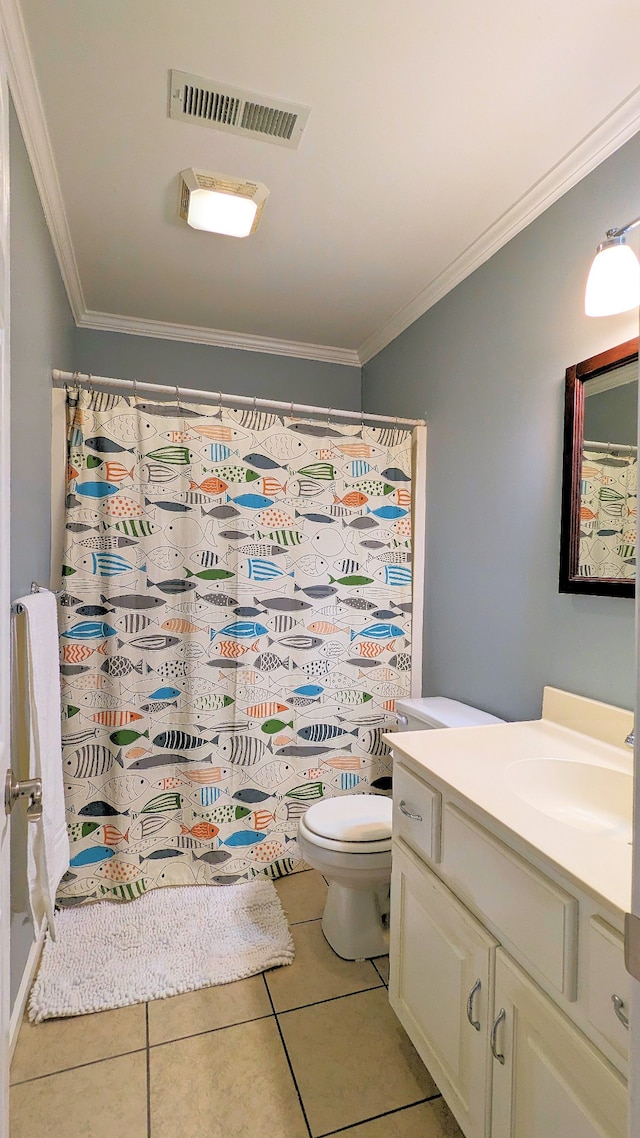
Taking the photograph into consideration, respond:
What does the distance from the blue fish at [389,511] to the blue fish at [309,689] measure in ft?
2.52

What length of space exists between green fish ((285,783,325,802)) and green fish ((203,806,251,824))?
19 centimetres

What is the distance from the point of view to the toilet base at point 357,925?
1815mm

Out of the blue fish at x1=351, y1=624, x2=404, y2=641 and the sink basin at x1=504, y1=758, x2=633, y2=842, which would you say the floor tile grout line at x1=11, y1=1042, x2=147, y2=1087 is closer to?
the sink basin at x1=504, y1=758, x2=633, y2=842

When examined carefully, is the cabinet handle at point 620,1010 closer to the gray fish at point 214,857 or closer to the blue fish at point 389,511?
the gray fish at point 214,857

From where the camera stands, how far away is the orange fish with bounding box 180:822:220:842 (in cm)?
217

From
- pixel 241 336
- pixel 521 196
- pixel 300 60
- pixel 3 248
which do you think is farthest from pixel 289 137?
pixel 241 336

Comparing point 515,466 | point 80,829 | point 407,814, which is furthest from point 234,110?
point 80,829

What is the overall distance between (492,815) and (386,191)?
6.05 ft

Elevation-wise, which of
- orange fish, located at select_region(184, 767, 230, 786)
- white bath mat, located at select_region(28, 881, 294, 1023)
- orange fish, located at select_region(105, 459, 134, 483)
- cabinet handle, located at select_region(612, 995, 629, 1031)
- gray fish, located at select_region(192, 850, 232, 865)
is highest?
orange fish, located at select_region(105, 459, 134, 483)

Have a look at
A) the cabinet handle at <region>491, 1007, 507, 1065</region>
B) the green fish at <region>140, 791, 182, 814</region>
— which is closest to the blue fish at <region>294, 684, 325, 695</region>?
the green fish at <region>140, 791, 182, 814</region>

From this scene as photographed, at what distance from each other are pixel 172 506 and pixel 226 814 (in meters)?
1.22

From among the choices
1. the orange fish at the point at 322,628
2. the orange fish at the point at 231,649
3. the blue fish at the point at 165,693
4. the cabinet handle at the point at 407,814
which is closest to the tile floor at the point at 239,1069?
the cabinet handle at the point at 407,814

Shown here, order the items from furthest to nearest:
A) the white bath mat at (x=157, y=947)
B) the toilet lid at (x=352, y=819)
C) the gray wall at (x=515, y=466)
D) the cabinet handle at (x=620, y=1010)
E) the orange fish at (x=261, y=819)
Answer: the orange fish at (x=261, y=819)
the toilet lid at (x=352, y=819)
the white bath mat at (x=157, y=947)
the gray wall at (x=515, y=466)
the cabinet handle at (x=620, y=1010)

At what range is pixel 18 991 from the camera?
5.08ft
